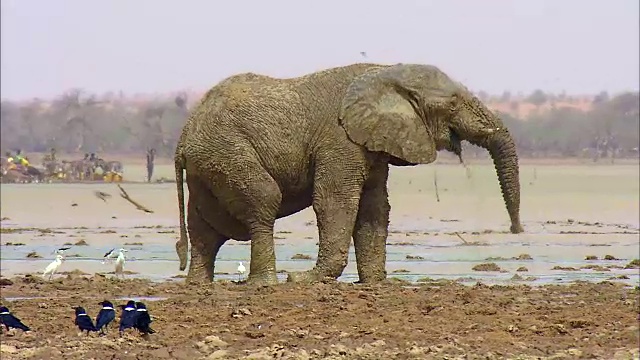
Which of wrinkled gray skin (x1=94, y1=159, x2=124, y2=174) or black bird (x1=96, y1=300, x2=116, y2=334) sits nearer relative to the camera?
black bird (x1=96, y1=300, x2=116, y2=334)

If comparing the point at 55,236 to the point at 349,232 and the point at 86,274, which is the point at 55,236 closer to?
the point at 86,274

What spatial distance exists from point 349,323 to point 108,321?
1922 millimetres

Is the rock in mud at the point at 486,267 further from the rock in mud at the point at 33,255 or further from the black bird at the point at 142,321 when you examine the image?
the black bird at the point at 142,321

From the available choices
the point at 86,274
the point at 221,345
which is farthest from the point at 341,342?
the point at 86,274

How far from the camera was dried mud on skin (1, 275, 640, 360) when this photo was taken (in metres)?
11.2

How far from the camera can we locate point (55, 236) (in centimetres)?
2783

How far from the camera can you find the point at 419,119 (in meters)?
15.1

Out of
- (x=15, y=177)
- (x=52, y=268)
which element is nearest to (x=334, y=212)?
(x=52, y=268)

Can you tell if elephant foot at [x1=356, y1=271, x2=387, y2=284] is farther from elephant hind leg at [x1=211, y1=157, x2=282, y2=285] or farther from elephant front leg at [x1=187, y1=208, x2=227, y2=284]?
elephant front leg at [x1=187, y1=208, x2=227, y2=284]

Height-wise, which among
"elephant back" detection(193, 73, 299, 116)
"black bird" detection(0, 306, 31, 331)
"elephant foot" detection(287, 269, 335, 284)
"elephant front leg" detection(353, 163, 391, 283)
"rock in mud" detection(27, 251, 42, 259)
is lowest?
"rock in mud" detection(27, 251, 42, 259)

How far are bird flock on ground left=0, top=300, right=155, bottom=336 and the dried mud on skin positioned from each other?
0.09 meters

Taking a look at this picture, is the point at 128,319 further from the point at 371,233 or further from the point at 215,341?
the point at 371,233

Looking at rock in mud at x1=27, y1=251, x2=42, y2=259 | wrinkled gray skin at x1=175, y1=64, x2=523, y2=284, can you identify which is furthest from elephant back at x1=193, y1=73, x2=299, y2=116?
rock in mud at x1=27, y1=251, x2=42, y2=259

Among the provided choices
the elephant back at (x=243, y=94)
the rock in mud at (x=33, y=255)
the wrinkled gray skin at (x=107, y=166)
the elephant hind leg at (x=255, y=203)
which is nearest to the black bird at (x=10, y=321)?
A: the elephant hind leg at (x=255, y=203)
